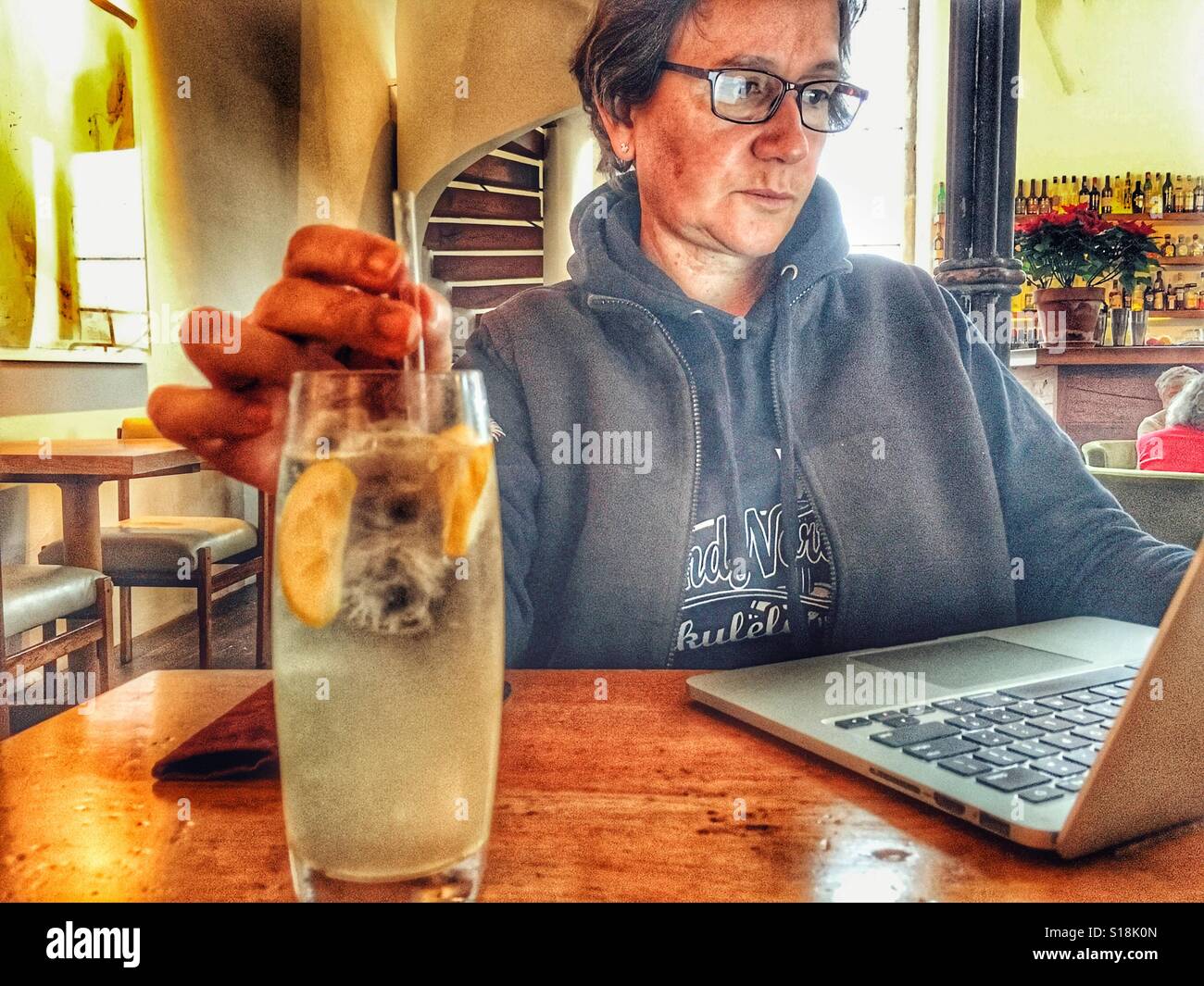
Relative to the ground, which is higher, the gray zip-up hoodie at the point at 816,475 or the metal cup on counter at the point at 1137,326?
the metal cup on counter at the point at 1137,326

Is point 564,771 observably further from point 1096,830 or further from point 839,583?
point 839,583

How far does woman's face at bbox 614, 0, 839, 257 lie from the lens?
0.96m

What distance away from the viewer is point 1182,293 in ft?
16.1

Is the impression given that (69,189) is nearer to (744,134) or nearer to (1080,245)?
(744,134)

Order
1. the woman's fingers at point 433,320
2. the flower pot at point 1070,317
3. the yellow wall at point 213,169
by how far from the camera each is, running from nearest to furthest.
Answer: the woman's fingers at point 433,320
the yellow wall at point 213,169
the flower pot at point 1070,317

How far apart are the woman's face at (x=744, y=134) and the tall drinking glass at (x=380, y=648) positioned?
760mm

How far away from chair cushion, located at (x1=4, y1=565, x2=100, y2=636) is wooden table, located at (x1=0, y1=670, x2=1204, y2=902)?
3.98 feet

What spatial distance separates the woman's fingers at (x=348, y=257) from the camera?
0.39 m

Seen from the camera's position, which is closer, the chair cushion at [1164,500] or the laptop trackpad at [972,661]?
the laptop trackpad at [972,661]

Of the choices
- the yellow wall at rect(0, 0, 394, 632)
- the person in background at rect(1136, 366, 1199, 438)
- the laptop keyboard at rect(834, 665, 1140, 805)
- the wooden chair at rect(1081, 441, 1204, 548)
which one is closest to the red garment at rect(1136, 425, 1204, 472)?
the person in background at rect(1136, 366, 1199, 438)

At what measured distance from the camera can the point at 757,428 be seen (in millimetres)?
938

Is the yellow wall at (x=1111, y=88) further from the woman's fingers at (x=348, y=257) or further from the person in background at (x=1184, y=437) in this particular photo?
the woman's fingers at (x=348, y=257)

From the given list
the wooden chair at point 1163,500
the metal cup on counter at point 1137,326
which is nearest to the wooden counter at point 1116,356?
the metal cup on counter at point 1137,326

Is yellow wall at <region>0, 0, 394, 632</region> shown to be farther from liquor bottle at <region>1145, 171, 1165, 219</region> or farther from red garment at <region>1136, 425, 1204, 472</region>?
liquor bottle at <region>1145, 171, 1165, 219</region>
